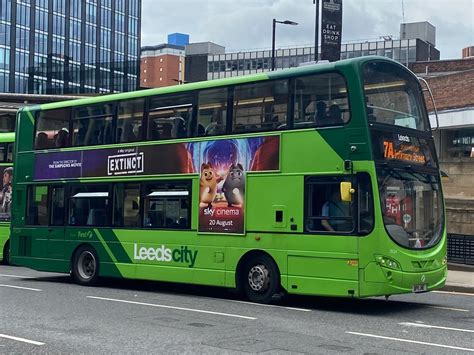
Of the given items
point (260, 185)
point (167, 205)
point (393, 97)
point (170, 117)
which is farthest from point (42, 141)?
point (393, 97)

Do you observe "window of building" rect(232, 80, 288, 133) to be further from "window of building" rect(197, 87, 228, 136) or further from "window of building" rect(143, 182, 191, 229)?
"window of building" rect(143, 182, 191, 229)

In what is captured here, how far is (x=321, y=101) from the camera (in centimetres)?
1235

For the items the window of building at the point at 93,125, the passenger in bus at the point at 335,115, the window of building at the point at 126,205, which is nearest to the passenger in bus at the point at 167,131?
the window of building at the point at 126,205

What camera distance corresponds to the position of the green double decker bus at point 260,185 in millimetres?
11773

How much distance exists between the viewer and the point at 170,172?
1484cm

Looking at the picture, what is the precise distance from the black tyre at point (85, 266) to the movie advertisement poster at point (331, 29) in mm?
10597

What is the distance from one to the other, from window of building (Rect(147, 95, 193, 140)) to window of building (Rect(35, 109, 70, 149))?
118 inches

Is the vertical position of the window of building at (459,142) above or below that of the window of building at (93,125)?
above

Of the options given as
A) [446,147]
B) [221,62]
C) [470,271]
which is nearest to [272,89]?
[470,271]

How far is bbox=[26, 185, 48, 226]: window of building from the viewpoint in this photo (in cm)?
1772

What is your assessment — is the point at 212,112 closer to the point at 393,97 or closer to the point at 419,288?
the point at 393,97

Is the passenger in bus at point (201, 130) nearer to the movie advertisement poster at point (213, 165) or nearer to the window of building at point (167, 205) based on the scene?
the movie advertisement poster at point (213, 165)

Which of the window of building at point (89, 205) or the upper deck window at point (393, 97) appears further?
the window of building at point (89, 205)

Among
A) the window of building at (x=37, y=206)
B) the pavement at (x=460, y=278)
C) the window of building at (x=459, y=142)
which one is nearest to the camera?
the pavement at (x=460, y=278)
